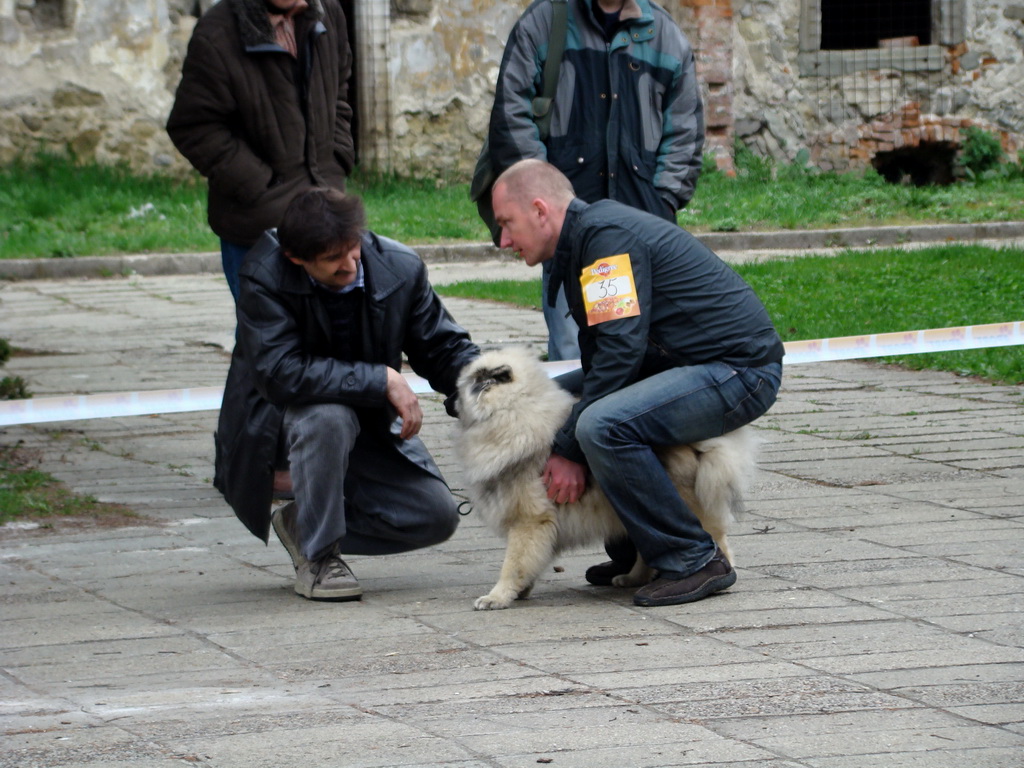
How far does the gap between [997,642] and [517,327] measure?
6.30m

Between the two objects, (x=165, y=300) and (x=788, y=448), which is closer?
(x=788, y=448)

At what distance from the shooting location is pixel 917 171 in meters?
19.1

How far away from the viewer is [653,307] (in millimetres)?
4527

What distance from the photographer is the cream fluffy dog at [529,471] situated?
452 cm

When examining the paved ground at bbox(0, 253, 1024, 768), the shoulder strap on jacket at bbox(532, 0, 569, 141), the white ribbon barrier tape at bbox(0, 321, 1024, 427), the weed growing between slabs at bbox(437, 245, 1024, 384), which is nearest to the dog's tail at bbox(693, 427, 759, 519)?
the paved ground at bbox(0, 253, 1024, 768)

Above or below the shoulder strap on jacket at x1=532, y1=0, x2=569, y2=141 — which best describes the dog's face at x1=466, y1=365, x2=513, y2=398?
below

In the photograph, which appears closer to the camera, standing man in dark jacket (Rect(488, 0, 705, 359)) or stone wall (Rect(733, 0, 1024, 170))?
standing man in dark jacket (Rect(488, 0, 705, 359))

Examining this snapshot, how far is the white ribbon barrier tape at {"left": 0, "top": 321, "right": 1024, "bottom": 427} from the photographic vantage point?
578 centimetres

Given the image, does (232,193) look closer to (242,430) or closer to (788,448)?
(242,430)

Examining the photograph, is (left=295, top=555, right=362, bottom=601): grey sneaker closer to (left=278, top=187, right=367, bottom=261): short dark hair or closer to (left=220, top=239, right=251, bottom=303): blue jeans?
(left=278, top=187, right=367, bottom=261): short dark hair

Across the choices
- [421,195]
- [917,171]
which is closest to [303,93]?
[421,195]

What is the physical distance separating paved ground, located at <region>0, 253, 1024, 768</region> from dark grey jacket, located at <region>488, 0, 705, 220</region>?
1.34 m

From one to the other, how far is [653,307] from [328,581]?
1.30 meters

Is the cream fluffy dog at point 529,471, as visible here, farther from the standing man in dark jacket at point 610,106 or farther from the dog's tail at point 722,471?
the standing man in dark jacket at point 610,106
